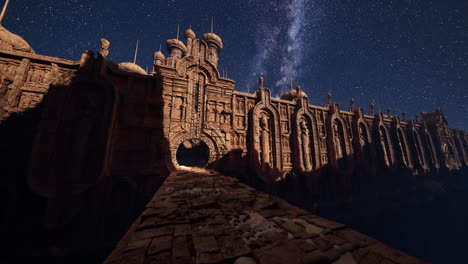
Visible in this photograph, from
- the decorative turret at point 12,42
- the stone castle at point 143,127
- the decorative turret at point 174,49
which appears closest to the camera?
the stone castle at point 143,127

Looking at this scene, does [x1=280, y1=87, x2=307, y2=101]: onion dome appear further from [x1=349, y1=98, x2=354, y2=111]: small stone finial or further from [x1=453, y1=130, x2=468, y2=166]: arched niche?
[x1=453, y1=130, x2=468, y2=166]: arched niche

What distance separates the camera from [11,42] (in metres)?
8.26

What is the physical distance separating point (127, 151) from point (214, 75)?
21.9 ft

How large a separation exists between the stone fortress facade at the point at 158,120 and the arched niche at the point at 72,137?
0.12 ft

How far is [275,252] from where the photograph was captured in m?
1.43

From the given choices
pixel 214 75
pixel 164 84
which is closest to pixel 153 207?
pixel 164 84

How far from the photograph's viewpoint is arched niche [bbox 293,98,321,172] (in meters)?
11.9

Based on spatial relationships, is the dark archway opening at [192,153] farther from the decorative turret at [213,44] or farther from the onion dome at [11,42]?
the decorative turret at [213,44]

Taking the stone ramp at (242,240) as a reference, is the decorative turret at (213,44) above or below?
above

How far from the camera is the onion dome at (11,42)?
800cm

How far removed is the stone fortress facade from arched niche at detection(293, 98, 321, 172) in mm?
77

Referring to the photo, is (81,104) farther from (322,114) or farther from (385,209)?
(385,209)

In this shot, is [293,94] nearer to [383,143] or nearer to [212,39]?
[383,143]

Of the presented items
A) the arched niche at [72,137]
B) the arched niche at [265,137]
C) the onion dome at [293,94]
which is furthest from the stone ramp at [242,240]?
the onion dome at [293,94]
